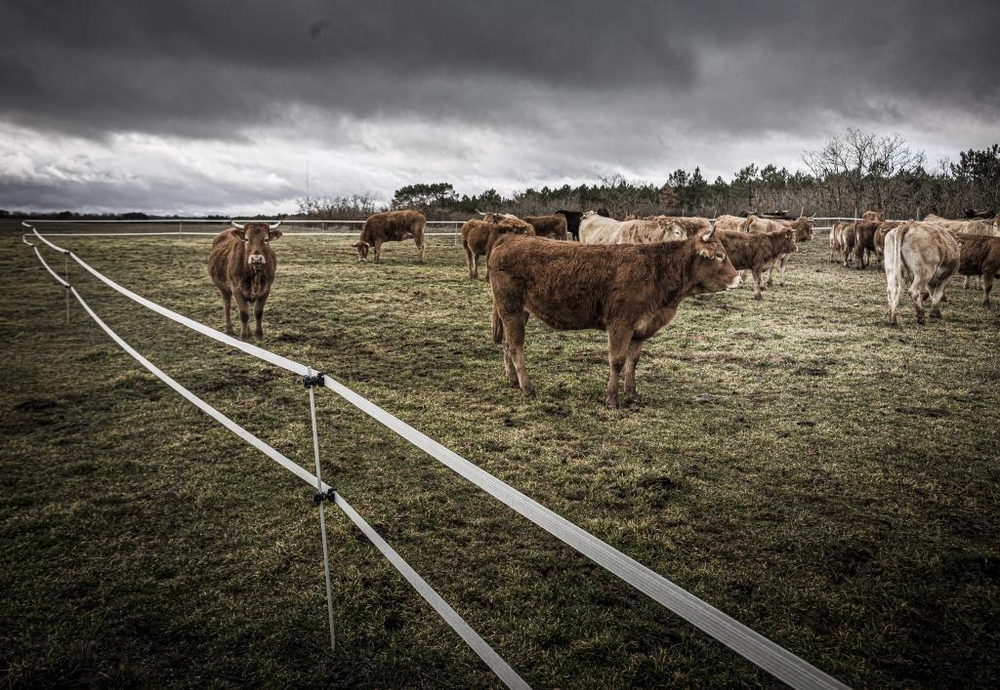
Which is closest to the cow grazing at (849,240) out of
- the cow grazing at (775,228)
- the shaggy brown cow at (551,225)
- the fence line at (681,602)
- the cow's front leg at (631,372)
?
the cow grazing at (775,228)

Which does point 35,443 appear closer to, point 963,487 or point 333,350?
point 333,350

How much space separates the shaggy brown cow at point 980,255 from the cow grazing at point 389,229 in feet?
52.0

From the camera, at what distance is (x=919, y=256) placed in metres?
10.2

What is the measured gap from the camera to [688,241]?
21.9 ft

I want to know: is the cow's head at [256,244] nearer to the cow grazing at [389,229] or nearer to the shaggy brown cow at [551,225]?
the cow grazing at [389,229]

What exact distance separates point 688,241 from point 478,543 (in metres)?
4.60

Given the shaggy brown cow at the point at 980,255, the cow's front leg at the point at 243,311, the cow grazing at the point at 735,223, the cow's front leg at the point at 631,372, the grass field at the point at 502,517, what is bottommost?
the grass field at the point at 502,517

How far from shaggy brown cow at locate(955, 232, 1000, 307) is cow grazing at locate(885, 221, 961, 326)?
1328 millimetres

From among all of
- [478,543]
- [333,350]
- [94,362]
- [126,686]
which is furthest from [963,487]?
[94,362]

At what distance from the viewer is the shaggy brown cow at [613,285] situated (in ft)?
21.0

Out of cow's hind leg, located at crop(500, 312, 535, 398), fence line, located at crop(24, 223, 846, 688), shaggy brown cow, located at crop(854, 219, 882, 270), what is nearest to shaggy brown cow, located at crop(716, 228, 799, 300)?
shaggy brown cow, located at crop(854, 219, 882, 270)

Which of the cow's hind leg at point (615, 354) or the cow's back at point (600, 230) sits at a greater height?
the cow's back at point (600, 230)

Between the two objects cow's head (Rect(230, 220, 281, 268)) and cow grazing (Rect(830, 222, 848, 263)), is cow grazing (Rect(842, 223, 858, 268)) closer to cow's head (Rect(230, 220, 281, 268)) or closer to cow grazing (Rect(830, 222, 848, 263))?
cow grazing (Rect(830, 222, 848, 263))

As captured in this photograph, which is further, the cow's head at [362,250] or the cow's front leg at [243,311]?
the cow's head at [362,250]
